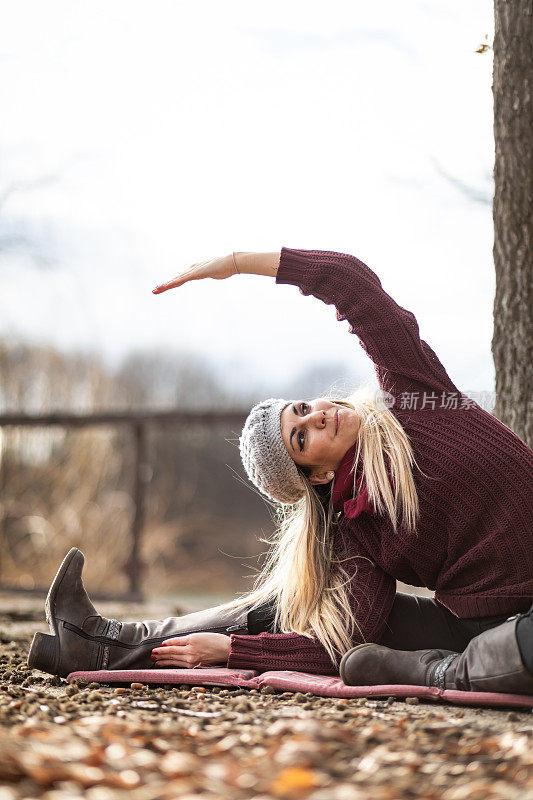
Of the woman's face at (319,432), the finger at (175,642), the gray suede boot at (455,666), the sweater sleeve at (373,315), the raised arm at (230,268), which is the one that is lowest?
the finger at (175,642)

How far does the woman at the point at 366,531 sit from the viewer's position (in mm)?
2035

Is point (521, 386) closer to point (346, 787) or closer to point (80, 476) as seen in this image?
point (346, 787)

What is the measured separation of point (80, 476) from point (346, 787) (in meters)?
5.27

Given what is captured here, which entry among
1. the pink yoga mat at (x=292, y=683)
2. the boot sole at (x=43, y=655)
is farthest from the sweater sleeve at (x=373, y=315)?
the boot sole at (x=43, y=655)

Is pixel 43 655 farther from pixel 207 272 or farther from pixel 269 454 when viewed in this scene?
pixel 207 272

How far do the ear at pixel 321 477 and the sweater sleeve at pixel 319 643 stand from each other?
19cm

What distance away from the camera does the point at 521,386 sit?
2.78 meters

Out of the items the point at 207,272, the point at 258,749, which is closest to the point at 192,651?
the point at 258,749

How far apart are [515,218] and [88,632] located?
1.86 meters

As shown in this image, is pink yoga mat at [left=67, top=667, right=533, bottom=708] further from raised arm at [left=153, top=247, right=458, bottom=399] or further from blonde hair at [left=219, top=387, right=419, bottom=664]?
raised arm at [left=153, top=247, right=458, bottom=399]

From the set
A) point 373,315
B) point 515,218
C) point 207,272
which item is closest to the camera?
point 373,315

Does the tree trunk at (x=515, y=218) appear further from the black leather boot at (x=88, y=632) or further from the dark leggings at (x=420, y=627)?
→ the black leather boot at (x=88, y=632)

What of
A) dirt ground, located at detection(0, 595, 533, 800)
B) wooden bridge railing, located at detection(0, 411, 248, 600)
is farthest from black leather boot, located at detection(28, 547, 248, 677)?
wooden bridge railing, located at detection(0, 411, 248, 600)

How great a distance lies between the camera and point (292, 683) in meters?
2.04
